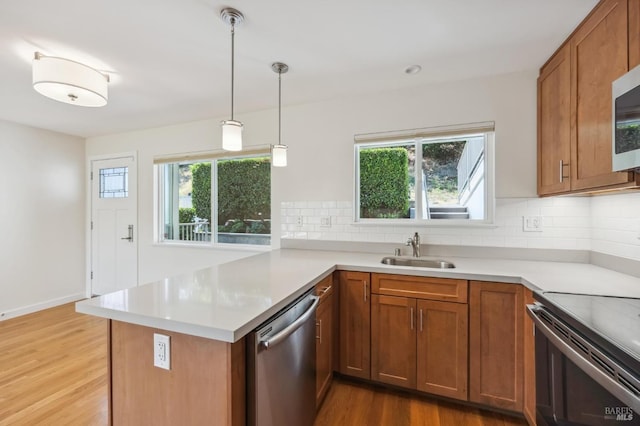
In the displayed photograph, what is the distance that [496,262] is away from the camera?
2090 millimetres

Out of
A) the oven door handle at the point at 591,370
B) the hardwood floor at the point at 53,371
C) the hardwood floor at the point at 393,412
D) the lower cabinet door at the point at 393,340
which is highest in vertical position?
the oven door handle at the point at 591,370

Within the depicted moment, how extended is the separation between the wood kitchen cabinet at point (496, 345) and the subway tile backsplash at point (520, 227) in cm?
65

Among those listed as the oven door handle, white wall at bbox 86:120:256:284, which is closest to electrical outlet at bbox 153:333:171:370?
the oven door handle

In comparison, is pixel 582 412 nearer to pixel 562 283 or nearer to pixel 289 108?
pixel 562 283

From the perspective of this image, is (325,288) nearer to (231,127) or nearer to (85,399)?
(231,127)

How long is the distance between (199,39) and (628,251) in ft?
9.35

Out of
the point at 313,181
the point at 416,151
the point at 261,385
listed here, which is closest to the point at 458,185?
the point at 416,151

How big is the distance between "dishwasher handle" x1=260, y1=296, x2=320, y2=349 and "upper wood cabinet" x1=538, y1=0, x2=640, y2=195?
5.07ft

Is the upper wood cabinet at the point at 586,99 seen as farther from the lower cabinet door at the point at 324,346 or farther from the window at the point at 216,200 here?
the window at the point at 216,200

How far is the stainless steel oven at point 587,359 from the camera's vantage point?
86cm

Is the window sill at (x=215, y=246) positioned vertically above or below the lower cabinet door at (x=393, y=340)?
above

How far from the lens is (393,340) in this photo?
6.41 feet

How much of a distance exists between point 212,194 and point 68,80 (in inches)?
68.2

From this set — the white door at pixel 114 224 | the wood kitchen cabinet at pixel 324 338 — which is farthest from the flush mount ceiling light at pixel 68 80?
the wood kitchen cabinet at pixel 324 338
